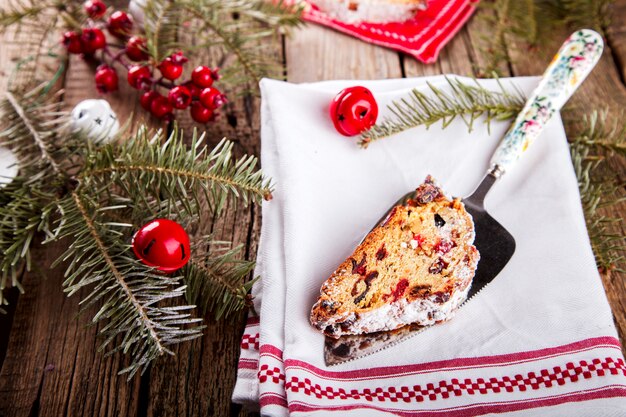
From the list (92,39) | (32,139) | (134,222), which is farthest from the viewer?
(92,39)

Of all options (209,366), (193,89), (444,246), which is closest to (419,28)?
(193,89)

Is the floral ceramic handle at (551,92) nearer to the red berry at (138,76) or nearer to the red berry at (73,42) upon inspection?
the red berry at (138,76)

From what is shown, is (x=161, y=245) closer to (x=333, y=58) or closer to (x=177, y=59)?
(x=177, y=59)

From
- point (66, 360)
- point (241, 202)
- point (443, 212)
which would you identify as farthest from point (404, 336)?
point (66, 360)

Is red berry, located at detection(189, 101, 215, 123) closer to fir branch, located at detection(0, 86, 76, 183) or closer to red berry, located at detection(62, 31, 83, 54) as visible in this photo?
fir branch, located at detection(0, 86, 76, 183)

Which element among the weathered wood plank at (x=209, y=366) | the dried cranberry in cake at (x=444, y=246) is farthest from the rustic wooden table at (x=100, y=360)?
the dried cranberry in cake at (x=444, y=246)

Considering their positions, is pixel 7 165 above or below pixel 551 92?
below
